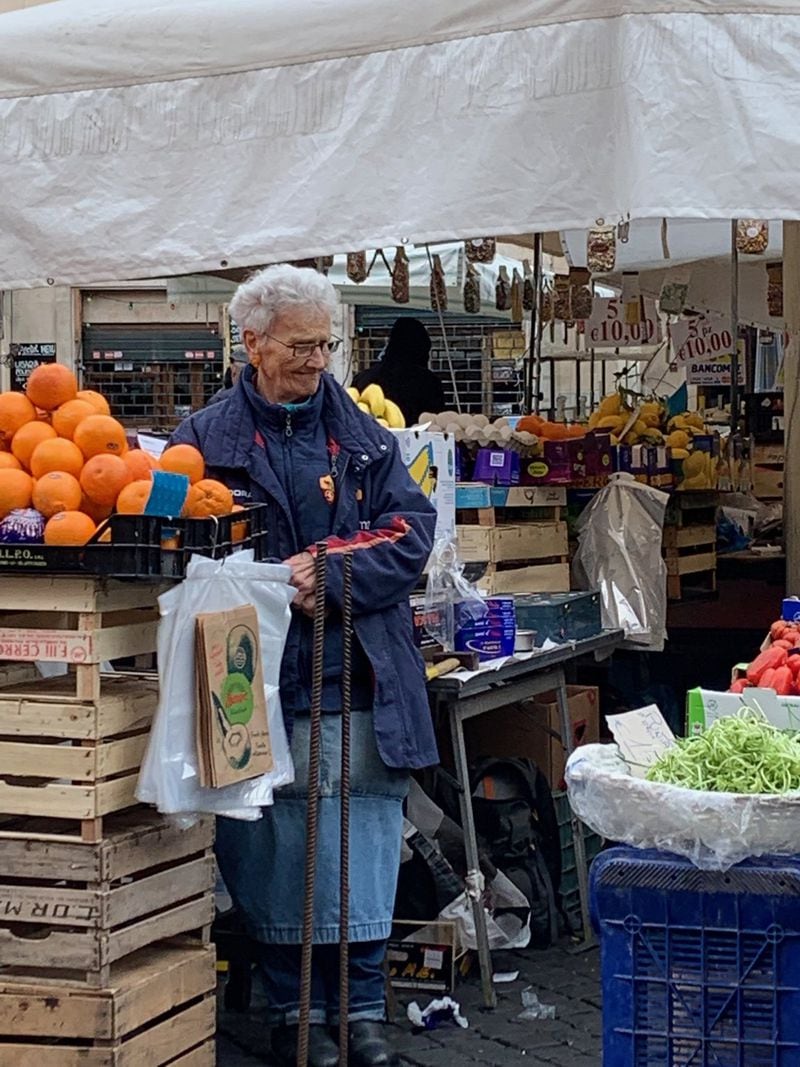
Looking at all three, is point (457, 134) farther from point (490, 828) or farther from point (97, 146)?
point (490, 828)

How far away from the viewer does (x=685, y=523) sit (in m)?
7.05

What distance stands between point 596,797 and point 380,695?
1335 mm

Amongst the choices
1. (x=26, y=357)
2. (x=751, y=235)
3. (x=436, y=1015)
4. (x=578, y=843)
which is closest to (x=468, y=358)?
(x=26, y=357)

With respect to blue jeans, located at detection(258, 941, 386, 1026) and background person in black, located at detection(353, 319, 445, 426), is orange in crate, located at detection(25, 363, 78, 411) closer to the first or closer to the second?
blue jeans, located at detection(258, 941, 386, 1026)

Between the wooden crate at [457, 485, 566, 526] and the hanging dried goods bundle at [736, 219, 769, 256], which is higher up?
the hanging dried goods bundle at [736, 219, 769, 256]

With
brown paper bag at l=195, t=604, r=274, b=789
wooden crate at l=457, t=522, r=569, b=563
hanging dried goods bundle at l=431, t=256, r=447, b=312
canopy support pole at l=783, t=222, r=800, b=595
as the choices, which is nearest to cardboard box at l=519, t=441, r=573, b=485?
wooden crate at l=457, t=522, r=569, b=563

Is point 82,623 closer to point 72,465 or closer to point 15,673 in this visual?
point 72,465

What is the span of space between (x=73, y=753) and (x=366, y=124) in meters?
1.82

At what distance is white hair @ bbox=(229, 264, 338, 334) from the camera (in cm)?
418

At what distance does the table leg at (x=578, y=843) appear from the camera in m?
5.48

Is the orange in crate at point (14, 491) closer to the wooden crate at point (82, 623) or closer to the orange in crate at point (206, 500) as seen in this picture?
the wooden crate at point (82, 623)

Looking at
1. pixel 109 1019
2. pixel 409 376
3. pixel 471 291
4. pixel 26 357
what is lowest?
pixel 109 1019

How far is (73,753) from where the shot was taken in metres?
3.64

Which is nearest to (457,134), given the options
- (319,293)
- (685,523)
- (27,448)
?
(319,293)
